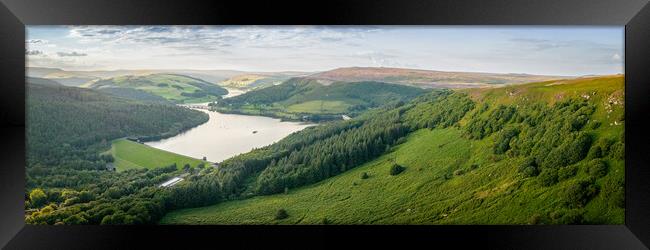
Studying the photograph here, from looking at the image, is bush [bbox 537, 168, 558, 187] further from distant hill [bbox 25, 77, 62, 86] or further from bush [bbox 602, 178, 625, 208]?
distant hill [bbox 25, 77, 62, 86]

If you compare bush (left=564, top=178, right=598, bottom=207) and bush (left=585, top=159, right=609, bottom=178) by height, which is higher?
bush (left=585, top=159, right=609, bottom=178)

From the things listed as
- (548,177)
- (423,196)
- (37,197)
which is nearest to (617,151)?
(548,177)

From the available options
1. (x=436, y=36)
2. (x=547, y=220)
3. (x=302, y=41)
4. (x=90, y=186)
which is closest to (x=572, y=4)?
→ (x=436, y=36)

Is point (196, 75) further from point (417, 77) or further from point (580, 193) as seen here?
point (580, 193)

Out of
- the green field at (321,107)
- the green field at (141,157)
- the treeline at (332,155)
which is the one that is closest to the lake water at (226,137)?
the green field at (141,157)

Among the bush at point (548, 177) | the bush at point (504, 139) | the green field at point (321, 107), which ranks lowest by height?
the bush at point (548, 177)

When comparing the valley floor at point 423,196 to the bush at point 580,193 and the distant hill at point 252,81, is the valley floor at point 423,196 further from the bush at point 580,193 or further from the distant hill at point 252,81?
the distant hill at point 252,81

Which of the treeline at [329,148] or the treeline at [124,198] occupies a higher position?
the treeline at [329,148]

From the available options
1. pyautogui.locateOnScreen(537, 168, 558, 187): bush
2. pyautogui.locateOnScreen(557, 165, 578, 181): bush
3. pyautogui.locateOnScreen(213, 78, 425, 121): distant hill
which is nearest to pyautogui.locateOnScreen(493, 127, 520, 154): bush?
pyautogui.locateOnScreen(537, 168, 558, 187): bush
